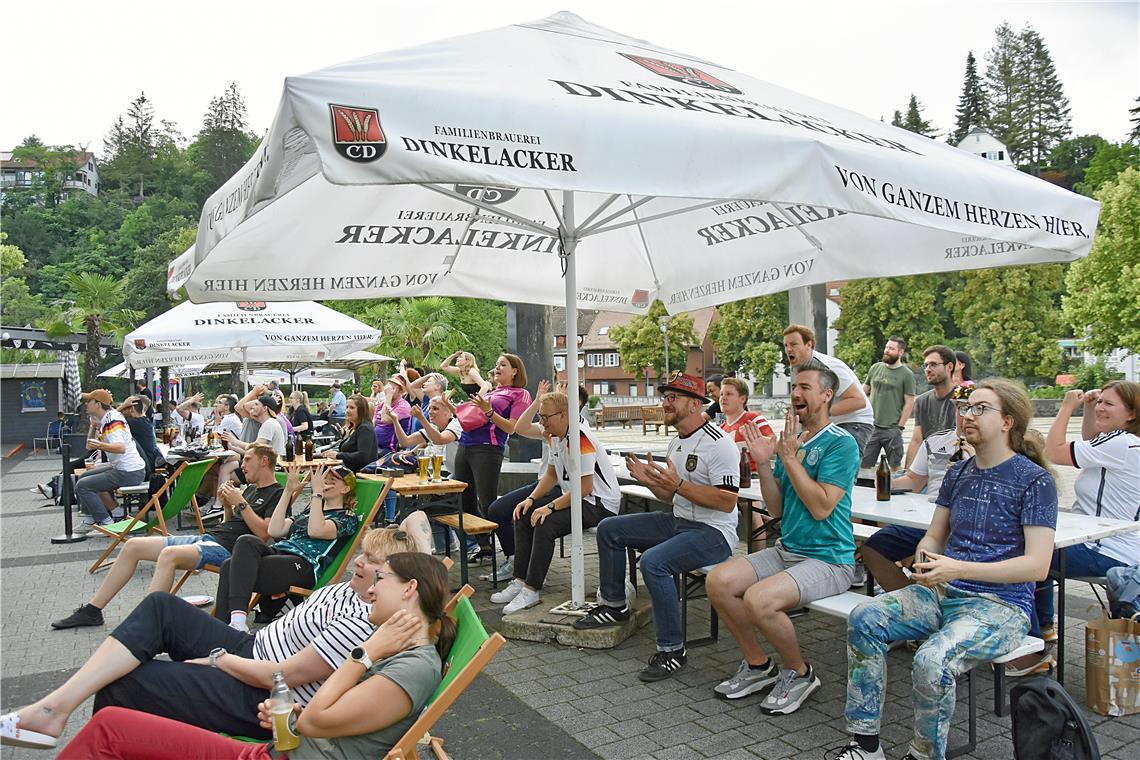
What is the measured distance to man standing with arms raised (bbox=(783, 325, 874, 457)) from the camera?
5891mm

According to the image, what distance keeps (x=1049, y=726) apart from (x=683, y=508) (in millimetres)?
2260

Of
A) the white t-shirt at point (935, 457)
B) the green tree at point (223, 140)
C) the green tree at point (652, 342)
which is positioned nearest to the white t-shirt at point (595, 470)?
the white t-shirt at point (935, 457)

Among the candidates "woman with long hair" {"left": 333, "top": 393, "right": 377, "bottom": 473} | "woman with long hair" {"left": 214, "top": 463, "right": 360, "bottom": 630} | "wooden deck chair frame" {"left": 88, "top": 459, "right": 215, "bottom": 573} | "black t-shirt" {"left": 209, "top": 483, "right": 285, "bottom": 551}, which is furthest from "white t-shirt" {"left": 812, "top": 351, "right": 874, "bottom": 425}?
"wooden deck chair frame" {"left": 88, "top": 459, "right": 215, "bottom": 573}

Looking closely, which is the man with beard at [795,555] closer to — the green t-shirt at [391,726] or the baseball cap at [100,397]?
the green t-shirt at [391,726]

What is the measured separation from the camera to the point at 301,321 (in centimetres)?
1177

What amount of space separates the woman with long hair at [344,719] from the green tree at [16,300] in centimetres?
7323

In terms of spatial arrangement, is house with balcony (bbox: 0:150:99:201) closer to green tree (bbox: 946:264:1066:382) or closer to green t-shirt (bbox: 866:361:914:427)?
green tree (bbox: 946:264:1066:382)

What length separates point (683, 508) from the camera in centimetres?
495

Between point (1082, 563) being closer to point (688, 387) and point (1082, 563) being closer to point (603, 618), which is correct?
point (688, 387)

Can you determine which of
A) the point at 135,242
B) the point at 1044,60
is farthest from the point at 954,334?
the point at 135,242

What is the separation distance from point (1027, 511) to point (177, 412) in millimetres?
18326

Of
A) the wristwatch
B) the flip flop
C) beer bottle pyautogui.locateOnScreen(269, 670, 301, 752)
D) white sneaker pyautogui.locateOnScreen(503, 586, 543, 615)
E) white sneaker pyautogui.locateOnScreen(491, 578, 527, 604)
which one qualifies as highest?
the wristwatch

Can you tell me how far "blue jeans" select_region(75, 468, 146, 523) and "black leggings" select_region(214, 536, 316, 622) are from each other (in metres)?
5.69

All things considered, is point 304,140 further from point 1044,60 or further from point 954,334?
point 1044,60
